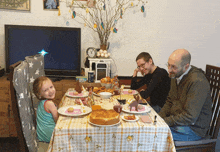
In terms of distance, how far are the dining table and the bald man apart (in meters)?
0.39

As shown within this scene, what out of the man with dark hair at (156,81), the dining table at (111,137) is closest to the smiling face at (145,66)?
the man with dark hair at (156,81)

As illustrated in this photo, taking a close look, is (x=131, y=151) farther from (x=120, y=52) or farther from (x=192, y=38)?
(x=192, y=38)

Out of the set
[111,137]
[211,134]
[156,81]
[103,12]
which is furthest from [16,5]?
[211,134]

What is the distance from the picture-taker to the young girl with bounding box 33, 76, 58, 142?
5.51 ft

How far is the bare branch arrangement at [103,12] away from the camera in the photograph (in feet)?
10.3

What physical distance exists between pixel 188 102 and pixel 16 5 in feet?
9.08

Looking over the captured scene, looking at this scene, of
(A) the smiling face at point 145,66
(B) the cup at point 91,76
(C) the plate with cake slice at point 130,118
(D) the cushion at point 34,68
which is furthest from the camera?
→ (B) the cup at point 91,76

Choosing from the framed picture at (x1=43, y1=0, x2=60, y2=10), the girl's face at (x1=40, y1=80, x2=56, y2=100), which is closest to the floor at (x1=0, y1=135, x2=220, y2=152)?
the girl's face at (x1=40, y1=80, x2=56, y2=100)

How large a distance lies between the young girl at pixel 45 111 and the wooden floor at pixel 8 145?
1137 mm

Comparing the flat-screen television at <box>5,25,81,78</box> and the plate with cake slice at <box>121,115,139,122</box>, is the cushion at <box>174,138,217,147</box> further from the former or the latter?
the flat-screen television at <box>5,25,81,78</box>

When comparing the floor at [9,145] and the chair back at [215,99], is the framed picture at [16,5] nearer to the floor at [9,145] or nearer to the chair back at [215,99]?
the floor at [9,145]

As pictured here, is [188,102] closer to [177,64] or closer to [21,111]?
[177,64]

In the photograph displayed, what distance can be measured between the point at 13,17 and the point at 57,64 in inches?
38.5

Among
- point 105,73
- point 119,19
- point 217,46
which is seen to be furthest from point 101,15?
point 217,46
